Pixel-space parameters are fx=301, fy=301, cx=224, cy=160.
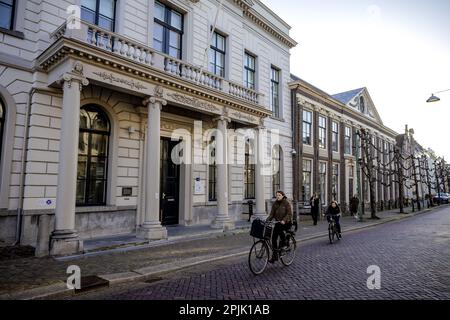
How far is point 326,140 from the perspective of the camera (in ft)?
82.1

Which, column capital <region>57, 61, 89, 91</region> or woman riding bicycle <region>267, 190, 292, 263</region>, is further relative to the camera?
column capital <region>57, 61, 89, 91</region>

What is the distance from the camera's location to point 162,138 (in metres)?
12.9

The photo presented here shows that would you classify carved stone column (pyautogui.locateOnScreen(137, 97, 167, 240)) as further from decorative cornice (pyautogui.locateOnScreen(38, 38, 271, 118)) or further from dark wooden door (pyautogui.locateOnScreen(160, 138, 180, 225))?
dark wooden door (pyautogui.locateOnScreen(160, 138, 180, 225))

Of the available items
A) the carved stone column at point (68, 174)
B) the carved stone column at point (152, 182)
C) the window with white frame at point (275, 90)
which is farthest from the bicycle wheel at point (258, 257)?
the window with white frame at point (275, 90)

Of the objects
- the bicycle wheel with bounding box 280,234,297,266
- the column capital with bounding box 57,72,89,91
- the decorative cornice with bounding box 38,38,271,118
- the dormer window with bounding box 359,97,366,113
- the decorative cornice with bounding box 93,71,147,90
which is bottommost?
the bicycle wheel with bounding box 280,234,297,266

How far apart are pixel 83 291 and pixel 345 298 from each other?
15.4 feet

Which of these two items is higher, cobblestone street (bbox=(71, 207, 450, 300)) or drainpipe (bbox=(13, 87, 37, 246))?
drainpipe (bbox=(13, 87, 37, 246))

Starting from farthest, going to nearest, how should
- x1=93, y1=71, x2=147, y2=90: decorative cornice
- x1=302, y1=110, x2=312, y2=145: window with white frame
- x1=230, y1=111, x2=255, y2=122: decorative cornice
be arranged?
x1=302, y1=110, x2=312, y2=145: window with white frame, x1=230, y1=111, x2=255, y2=122: decorative cornice, x1=93, y1=71, x2=147, y2=90: decorative cornice

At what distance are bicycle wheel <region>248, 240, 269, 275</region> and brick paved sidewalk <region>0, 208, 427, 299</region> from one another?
168 cm

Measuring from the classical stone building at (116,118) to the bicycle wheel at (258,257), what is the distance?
4281mm

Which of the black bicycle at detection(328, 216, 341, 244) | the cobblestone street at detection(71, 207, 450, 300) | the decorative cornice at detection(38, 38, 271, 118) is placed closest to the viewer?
the cobblestone street at detection(71, 207, 450, 300)

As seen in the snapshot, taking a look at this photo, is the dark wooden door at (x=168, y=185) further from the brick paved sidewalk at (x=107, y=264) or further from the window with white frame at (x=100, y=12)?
the window with white frame at (x=100, y=12)

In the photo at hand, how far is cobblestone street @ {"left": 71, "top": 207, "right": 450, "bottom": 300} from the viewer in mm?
5344

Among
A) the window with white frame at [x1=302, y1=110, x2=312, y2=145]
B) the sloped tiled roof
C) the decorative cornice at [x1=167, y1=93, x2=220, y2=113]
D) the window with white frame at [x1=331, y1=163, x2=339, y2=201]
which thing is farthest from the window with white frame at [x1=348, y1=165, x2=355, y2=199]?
the decorative cornice at [x1=167, y1=93, x2=220, y2=113]
